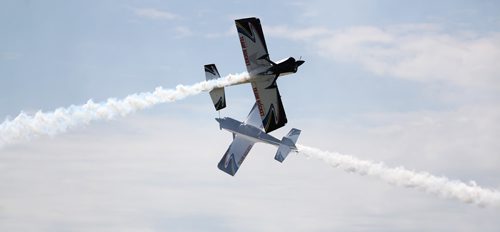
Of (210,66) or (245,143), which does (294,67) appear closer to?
(210,66)

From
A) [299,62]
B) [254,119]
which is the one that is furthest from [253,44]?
[254,119]

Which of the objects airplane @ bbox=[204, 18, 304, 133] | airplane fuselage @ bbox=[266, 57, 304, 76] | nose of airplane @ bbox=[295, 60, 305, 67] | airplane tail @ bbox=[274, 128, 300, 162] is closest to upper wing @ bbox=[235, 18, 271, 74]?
airplane @ bbox=[204, 18, 304, 133]

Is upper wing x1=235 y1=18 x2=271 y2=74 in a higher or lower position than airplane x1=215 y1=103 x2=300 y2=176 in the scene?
lower

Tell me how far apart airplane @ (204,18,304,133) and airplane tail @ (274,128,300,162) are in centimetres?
2036

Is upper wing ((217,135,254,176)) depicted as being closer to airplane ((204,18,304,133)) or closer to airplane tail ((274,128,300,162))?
airplane tail ((274,128,300,162))

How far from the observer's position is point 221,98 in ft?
249

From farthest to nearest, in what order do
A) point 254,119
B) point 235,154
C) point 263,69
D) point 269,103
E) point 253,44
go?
point 254,119
point 235,154
point 269,103
point 253,44
point 263,69

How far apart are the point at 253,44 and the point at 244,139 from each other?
1155 inches

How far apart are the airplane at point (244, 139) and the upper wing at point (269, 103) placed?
21.6 metres

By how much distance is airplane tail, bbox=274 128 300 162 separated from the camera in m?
92.0

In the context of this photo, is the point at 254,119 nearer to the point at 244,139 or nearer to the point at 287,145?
the point at 244,139

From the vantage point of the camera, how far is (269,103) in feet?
233

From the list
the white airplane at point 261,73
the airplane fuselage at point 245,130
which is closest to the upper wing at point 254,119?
the airplane fuselage at point 245,130

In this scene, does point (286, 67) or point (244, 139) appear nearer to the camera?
point (286, 67)
